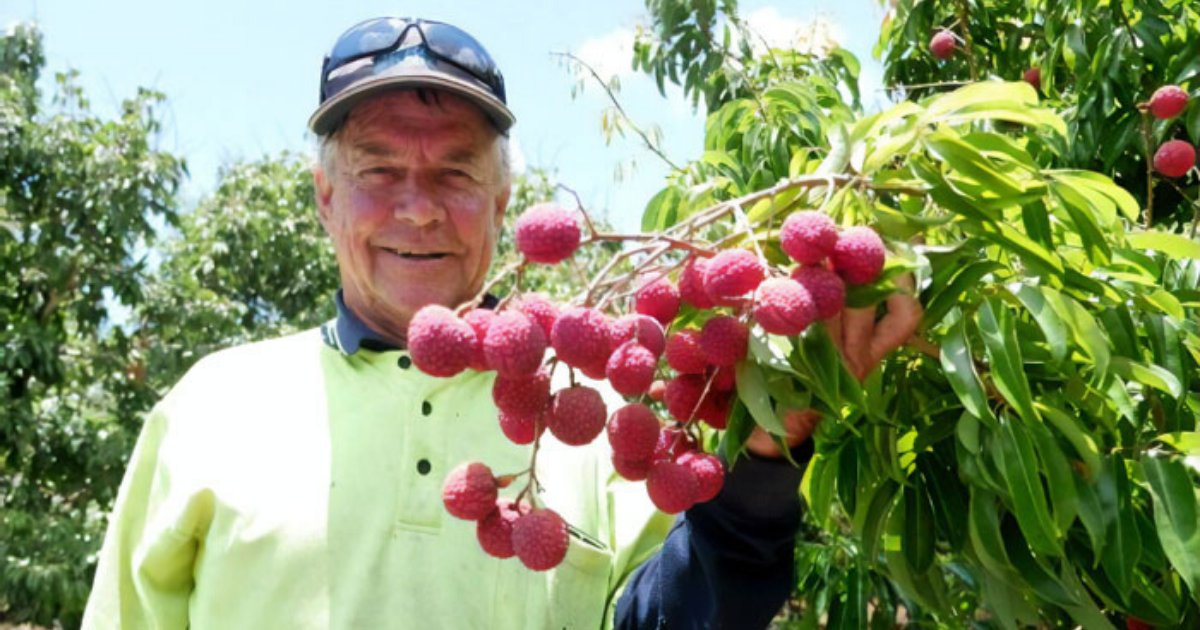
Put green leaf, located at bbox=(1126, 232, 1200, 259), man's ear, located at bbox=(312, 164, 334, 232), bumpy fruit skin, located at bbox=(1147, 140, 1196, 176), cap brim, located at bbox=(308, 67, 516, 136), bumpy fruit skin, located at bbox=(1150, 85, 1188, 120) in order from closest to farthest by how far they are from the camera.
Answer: green leaf, located at bbox=(1126, 232, 1200, 259) → cap brim, located at bbox=(308, 67, 516, 136) → man's ear, located at bbox=(312, 164, 334, 232) → bumpy fruit skin, located at bbox=(1150, 85, 1188, 120) → bumpy fruit skin, located at bbox=(1147, 140, 1196, 176)

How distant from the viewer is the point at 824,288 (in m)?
0.96

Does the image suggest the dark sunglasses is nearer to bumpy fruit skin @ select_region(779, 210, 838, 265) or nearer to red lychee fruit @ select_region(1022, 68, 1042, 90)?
bumpy fruit skin @ select_region(779, 210, 838, 265)

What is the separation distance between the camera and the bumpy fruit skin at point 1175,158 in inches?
99.1

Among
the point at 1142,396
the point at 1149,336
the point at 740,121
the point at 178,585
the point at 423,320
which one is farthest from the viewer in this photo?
the point at 740,121

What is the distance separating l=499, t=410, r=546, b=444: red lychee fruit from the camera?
3.39 feet

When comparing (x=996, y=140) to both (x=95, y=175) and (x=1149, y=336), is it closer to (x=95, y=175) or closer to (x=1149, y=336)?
(x=1149, y=336)

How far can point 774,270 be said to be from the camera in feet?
3.36

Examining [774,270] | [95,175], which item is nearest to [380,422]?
[774,270]

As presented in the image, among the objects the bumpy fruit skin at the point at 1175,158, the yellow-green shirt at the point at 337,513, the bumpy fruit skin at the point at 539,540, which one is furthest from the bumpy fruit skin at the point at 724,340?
the bumpy fruit skin at the point at 1175,158

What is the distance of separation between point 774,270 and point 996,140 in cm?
26

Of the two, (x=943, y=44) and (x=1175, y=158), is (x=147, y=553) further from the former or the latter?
(x=943, y=44)

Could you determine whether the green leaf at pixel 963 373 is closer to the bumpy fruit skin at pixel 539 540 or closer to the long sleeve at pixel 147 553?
the bumpy fruit skin at pixel 539 540

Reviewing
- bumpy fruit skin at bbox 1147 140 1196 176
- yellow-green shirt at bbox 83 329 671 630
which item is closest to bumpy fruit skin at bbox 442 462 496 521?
yellow-green shirt at bbox 83 329 671 630

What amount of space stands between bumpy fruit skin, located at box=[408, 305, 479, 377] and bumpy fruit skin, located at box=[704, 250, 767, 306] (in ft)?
0.72
